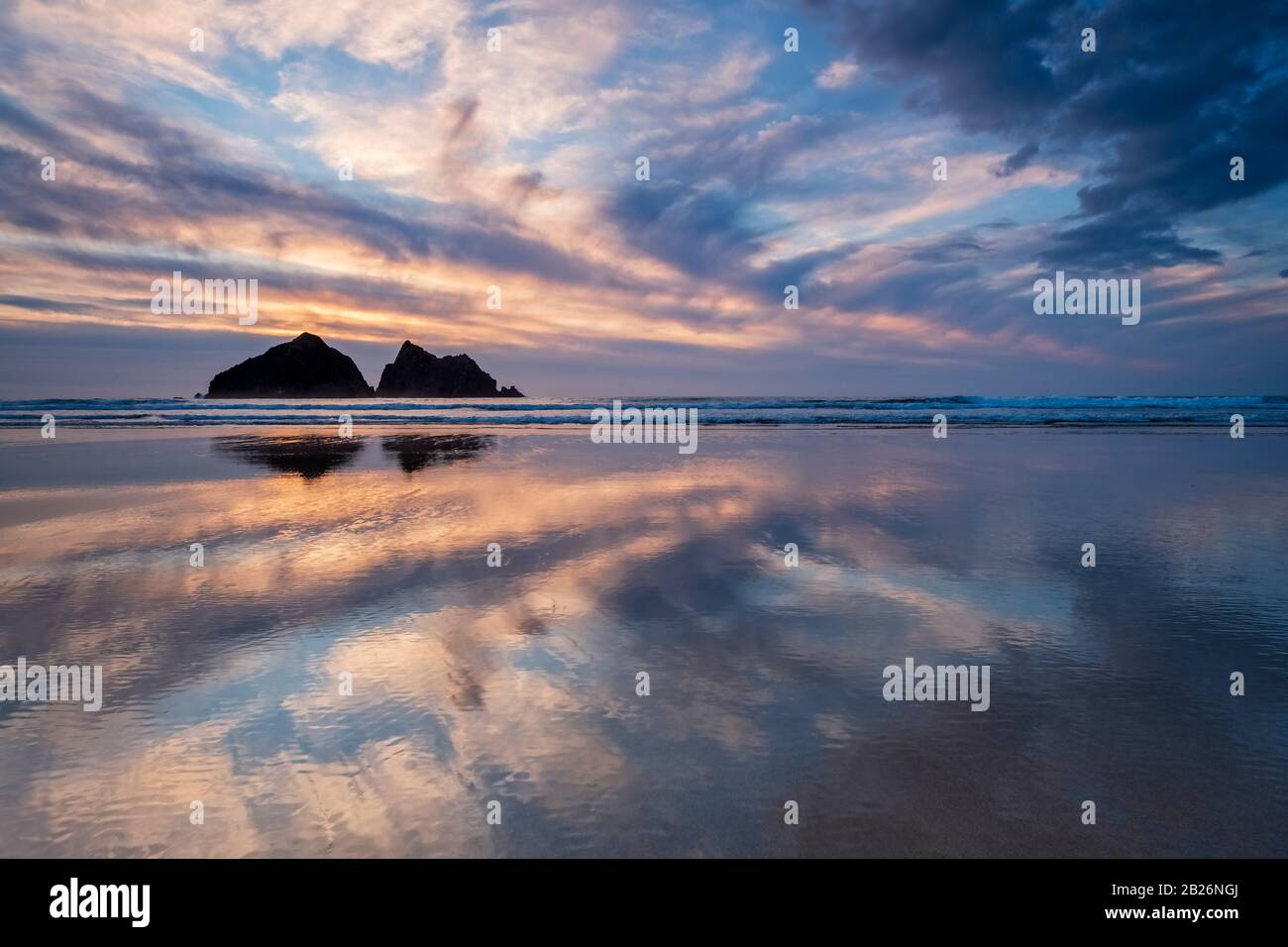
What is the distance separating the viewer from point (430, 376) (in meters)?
153


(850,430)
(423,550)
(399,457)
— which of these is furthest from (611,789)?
(850,430)

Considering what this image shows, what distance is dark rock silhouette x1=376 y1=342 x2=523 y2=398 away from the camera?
15175 centimetres

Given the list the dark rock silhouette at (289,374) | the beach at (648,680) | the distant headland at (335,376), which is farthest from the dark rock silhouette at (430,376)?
the beach at (648,680)

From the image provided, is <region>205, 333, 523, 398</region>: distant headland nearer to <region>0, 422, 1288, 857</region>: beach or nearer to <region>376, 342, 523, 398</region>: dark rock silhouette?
<region>376, 342, 523, 398</region>: dark rock silhouette

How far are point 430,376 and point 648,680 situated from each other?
159m

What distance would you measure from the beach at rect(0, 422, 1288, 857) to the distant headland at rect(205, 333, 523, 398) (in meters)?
142

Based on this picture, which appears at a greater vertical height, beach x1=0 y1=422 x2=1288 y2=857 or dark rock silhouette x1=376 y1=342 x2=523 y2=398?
dark rock silhouette x1=376 y1=342 x2=523 y2=398

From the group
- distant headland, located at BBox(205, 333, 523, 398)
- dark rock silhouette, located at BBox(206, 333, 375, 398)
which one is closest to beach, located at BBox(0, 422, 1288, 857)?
distant headland, located at BBox(205, 333, 523, 398)

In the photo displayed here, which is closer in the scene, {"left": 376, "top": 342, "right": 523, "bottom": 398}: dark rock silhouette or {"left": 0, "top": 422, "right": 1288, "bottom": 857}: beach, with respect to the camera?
{"left": 0, "top": 422, "right": 1288, "bottom": 857}: beach

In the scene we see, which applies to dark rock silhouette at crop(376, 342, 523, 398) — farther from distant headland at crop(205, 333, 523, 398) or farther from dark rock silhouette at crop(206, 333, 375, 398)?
dark rock silhouette at crop(206, 333, 375, 398)

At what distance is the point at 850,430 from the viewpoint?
1212 inches

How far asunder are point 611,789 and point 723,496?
Result: 30.0ft

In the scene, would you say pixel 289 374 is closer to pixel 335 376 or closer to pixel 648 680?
pixel 335 376
